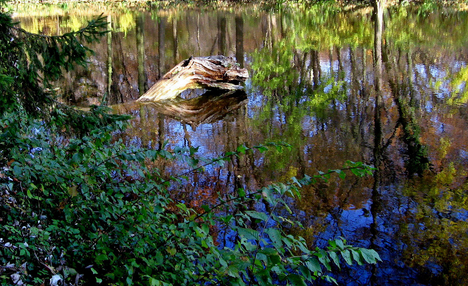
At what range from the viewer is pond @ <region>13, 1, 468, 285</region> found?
4727 mm

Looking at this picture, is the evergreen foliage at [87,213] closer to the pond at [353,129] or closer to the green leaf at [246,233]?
the green leaf at [246,233]

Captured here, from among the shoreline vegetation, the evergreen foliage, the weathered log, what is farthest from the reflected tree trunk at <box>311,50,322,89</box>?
the shoreline vegetation

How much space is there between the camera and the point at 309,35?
18969 mm

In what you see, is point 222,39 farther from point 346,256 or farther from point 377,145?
point 346,256

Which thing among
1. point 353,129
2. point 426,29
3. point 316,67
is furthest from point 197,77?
point 426,29

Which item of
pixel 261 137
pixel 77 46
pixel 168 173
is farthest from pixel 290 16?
pixel 77 46

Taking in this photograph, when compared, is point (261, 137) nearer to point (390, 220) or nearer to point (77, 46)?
point (390, 220)

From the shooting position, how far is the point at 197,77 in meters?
11.1

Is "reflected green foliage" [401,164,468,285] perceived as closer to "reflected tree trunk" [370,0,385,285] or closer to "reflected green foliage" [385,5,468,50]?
"reflected tree trunk" [370,0,385,285]

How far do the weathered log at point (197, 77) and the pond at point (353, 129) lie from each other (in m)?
0.49

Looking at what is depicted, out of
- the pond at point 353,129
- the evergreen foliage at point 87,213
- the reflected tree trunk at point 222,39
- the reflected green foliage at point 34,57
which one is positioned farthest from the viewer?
the reflected tree trunk at point 222,39

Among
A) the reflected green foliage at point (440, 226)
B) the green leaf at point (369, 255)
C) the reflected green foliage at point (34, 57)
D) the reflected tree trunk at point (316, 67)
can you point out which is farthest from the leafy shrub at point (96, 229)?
the reflected tree trunk at point (316, 67)

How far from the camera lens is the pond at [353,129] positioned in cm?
473

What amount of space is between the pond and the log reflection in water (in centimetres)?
7
